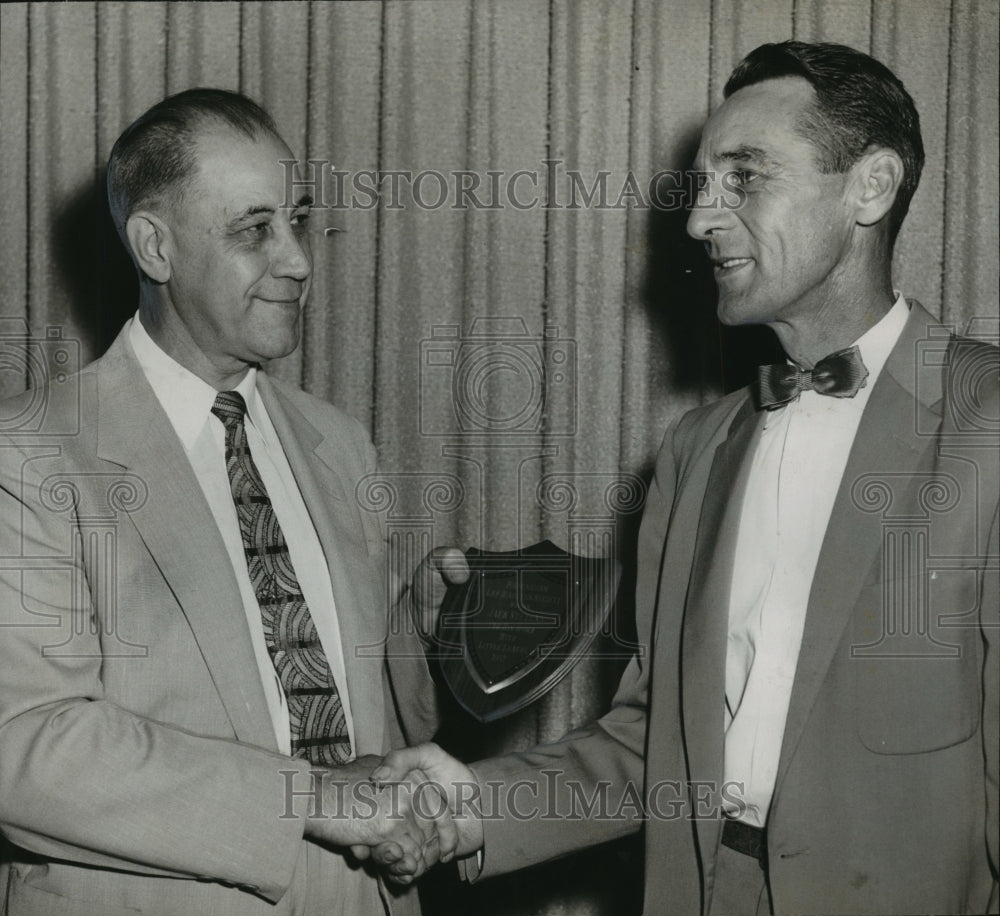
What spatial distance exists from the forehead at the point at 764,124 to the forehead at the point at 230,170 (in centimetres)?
80

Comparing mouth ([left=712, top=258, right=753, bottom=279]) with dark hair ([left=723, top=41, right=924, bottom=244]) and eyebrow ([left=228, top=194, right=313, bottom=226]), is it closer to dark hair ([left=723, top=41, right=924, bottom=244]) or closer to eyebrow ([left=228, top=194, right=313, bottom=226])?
dark hair ([left=723, top=41, right=924, bottom=244])

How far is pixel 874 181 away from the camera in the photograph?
2.10 metres

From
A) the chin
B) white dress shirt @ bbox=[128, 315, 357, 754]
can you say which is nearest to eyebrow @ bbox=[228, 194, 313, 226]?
white dress shirt @ bbox=[128, 315, 357, 754]

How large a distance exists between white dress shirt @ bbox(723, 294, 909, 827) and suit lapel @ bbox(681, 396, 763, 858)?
0.08 feet

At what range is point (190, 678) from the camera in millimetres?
2039

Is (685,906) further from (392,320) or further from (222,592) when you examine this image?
(392,320)

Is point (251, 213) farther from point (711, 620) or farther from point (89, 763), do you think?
point (711, 620)

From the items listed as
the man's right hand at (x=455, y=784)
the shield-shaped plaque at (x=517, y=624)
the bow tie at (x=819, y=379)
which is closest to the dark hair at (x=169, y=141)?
the shield-shaped plaque at (x=517, y=624)

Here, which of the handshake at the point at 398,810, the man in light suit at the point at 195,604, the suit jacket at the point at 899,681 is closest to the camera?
the suit jacket at the point at 899,681

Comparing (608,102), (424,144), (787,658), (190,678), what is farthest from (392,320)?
(787,658)

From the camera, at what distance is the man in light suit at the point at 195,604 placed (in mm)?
1977

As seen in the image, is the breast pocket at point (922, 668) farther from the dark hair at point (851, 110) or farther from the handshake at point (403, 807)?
the handshake at point (403, 807)

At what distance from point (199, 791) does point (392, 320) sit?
1.33 m

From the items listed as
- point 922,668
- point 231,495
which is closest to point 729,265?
point 922,668
